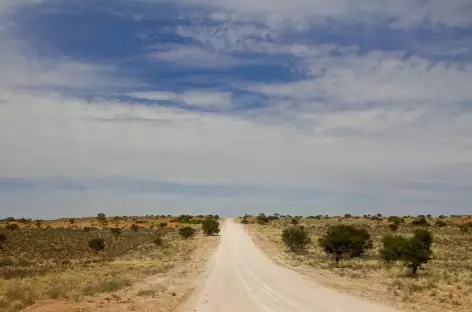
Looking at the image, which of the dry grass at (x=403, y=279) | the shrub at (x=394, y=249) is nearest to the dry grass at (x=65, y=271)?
the dry grass at (x=403, y=279)

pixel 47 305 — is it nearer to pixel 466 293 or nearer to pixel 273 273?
pixel 273 273

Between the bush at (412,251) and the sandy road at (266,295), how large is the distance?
8040 mm

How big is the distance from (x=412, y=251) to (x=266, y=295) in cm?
1609

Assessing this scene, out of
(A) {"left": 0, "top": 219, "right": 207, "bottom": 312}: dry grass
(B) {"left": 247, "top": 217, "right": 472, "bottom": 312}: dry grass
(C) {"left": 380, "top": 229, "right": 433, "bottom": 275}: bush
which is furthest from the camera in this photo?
(C) {"left": 380, "top": 229, "right": 433, "bottom": 275}: bush

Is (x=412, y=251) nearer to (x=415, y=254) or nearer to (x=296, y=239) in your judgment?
(x=415, y=254)

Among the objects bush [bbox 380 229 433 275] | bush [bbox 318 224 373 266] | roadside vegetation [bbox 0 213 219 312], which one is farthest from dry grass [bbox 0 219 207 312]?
bush [bbox 380 229 433 275]

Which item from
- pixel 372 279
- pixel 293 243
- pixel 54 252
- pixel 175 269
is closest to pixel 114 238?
pixel 54 252

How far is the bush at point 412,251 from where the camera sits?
35750 mm

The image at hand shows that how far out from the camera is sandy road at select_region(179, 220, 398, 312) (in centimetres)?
2058

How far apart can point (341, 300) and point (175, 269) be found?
18.6 metres

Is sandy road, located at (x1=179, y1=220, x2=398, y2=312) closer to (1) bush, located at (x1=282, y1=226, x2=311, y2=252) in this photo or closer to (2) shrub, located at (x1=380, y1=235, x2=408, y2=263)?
(2) shrub, located at (x1=380, y1=235, x2=408, y2=263)

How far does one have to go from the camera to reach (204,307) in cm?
2084

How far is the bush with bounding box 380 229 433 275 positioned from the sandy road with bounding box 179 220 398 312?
804 centimetres

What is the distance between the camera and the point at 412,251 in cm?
3619
